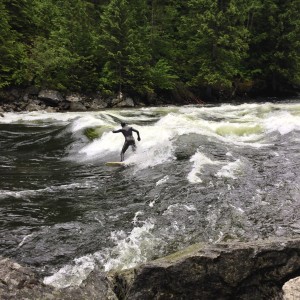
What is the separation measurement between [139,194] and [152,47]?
2657 centimetres

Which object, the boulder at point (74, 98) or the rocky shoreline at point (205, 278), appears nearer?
the rocky shoreline at point (205, 278)

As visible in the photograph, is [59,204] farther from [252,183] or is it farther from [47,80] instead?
[47,80]

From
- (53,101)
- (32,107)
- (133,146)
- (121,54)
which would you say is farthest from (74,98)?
(133,146)

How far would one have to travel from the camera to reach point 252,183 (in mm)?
8883

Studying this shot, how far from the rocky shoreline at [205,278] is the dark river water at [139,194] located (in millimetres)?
876

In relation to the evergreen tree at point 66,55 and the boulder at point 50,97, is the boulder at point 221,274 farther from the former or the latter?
the evergreen tree at point 66,55

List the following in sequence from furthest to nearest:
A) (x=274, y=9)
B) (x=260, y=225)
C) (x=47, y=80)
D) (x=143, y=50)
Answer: (x=274, y=9), (x=143, y=50), (x=47, y=80), (x=260, y=225)

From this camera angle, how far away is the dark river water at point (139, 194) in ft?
19.7

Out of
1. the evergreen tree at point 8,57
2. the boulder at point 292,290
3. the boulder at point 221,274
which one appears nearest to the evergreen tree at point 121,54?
the evergreen tree at point 8,57

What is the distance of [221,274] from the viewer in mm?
4172

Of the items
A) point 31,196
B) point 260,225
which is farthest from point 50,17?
point 260,225

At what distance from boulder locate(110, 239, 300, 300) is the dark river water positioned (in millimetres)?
1472

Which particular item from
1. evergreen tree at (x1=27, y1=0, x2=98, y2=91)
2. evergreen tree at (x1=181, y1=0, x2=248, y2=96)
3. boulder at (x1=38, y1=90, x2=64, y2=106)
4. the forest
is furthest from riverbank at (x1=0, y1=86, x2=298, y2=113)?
evergreen tree at (x1=181, y1=0, x2=248, y2=96)

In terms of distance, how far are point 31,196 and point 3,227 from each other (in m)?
1.73
